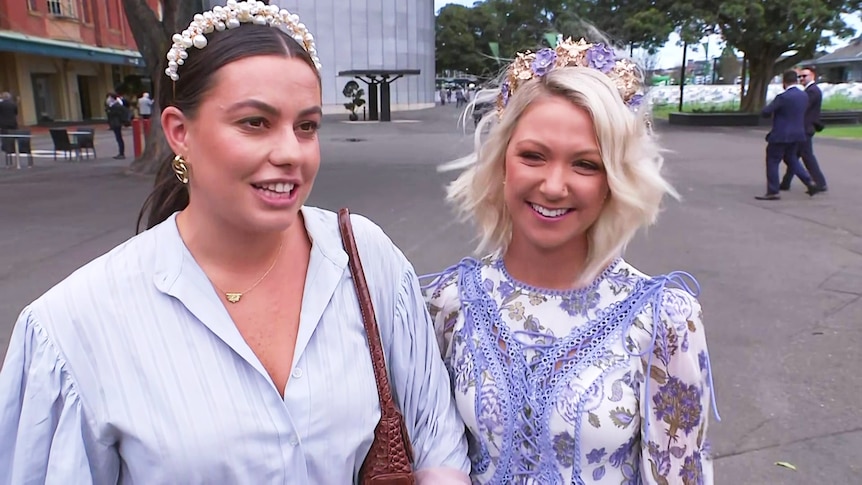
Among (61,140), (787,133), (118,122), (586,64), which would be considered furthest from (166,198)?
(118,122)

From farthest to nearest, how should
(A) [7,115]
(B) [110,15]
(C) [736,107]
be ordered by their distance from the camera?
(B) [110,15] → (C) [736,107] → (A) [7,115]

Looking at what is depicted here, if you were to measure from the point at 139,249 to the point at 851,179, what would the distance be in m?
12.7

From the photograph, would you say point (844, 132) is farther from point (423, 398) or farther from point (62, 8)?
point (62, 8)


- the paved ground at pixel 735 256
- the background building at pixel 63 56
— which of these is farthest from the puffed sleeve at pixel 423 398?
the background building at pixel 63 56

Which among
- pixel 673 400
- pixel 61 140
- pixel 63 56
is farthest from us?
pixel 63 56

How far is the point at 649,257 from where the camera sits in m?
6.67

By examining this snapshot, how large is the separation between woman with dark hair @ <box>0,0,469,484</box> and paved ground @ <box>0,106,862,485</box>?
2.43m

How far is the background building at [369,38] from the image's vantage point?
122 ft

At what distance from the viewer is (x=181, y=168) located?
157cm

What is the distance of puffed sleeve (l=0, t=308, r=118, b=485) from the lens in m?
1.33

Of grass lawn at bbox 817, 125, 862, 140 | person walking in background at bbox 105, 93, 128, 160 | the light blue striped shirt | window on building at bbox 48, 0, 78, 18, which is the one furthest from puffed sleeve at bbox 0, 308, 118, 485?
window on building at bbox 48, 0, 78, 18

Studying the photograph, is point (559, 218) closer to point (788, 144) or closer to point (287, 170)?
point (287, 170)

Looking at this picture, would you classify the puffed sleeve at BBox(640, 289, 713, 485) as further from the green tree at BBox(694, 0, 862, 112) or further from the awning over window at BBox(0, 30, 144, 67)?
the awning over window at BBox(0, 30, 144, 67)

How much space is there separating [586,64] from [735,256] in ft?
18.1
